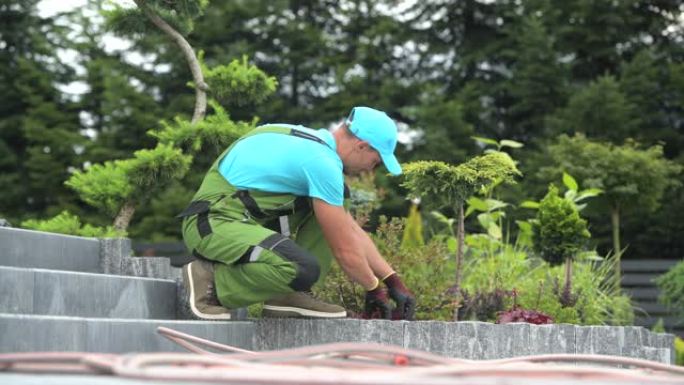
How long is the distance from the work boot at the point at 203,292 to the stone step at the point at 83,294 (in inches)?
12.5

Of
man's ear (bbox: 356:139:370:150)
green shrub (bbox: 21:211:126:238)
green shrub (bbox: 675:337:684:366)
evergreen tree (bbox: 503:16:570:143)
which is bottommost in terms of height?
green shrub (bbox: 675:337:684:366)

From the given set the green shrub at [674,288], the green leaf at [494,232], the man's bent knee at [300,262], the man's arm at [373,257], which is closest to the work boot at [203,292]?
the man's bent knee at [300,262]

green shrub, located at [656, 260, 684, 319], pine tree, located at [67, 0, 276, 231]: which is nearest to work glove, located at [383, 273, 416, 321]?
pine tree, located at [67, 0, 276, 231]

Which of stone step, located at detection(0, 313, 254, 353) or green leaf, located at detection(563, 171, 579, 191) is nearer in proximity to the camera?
stone step, located at detection(0, 313, 254, 353)

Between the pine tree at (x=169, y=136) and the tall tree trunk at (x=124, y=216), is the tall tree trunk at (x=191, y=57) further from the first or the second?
the tall tree trunk at (x=124, y=216)

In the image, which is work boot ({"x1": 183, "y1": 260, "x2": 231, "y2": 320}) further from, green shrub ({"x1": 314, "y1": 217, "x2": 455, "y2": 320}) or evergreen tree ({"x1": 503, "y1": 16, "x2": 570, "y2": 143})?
evergreen tree ({"x1": 503, "y1": 16, "x2": 570, "y2": 143})

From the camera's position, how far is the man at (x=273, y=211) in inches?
165

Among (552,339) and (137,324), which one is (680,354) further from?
(137,324)

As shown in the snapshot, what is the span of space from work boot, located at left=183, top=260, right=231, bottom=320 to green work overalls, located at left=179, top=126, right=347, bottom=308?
43 mm

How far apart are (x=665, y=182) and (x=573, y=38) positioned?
5.41 m

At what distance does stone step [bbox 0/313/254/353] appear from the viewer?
3.08 m

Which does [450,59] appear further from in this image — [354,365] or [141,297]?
[354,365]

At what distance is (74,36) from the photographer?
52.3 ft

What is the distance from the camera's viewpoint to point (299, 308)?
457 cm
